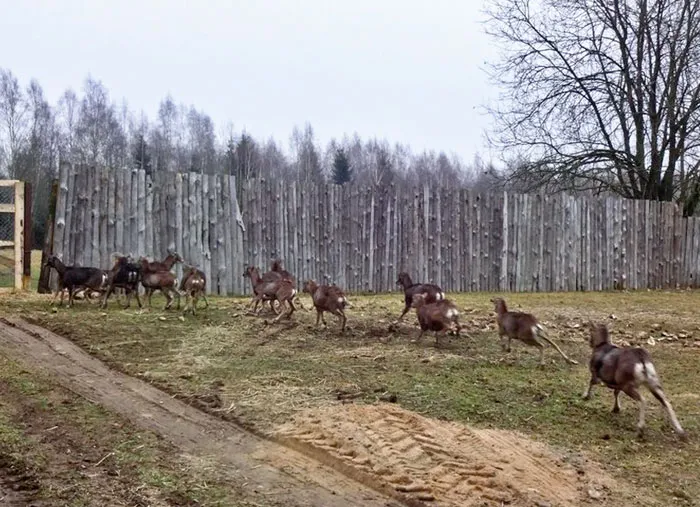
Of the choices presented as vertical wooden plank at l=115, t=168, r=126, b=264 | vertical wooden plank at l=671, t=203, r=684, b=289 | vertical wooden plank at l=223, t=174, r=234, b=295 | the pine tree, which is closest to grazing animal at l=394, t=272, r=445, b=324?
vertical wooden plank at l=223, t=174, r=234, b=295

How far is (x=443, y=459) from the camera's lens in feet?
15.5

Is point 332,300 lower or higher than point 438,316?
higher

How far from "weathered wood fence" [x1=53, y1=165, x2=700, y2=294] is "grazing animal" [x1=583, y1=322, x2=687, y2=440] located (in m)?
8.99

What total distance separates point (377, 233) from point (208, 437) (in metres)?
10.7

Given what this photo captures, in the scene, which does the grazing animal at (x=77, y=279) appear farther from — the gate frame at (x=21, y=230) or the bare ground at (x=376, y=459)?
the bare ground at (x=376, y=459)

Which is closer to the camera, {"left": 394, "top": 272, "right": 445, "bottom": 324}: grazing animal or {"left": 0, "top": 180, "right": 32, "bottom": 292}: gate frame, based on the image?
{"left": 394, "top": 272, "right": 445, "bottom": 324}: grazing animal

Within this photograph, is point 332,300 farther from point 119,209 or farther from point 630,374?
point 119,209

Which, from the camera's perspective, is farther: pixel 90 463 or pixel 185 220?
pixel 185 220

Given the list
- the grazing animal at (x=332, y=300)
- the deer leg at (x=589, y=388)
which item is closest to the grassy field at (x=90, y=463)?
the deer leg at (x=589, y=388)

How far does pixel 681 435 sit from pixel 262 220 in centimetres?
1006

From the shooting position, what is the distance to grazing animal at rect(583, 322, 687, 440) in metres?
5.70

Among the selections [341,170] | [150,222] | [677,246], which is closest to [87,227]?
[150,222]

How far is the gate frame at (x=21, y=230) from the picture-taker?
1275 cm

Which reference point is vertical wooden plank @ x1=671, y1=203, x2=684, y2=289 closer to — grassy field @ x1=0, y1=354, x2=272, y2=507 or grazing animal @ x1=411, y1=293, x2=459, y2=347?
grazing animal @ x1=411, y1=293, x2=459, y2=347
